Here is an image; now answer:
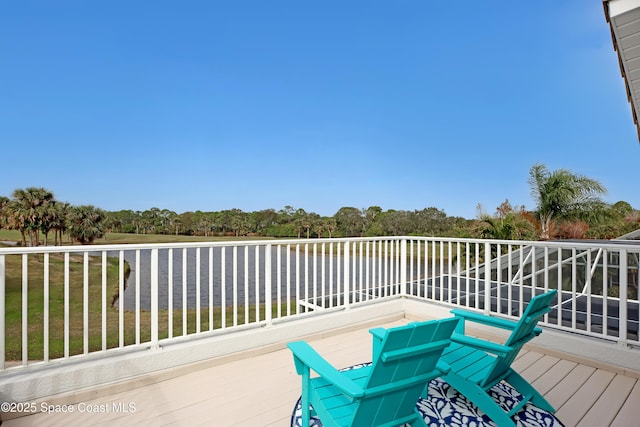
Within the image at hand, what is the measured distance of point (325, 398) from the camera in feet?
6.11

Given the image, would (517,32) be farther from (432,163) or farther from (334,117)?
(334,117)

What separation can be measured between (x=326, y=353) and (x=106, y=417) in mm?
1954

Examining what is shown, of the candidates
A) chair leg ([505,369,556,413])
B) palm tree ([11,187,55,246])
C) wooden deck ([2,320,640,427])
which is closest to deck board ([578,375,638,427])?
wooden deck ([2,320,640,427])

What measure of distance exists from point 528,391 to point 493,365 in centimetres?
55

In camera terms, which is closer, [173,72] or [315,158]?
[173,72]

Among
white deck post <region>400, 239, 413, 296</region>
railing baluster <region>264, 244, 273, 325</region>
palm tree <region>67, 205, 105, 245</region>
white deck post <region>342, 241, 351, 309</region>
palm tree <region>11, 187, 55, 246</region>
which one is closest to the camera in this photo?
railing baluster <region>264, 244, 273, 325</region>

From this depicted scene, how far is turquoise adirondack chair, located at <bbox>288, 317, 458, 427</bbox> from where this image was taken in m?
1.60

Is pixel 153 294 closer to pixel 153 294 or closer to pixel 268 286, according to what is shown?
pixel 153 294

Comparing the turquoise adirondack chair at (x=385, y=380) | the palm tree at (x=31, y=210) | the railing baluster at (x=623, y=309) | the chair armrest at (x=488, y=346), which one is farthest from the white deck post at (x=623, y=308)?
the palm tree at (x=31, y=210)

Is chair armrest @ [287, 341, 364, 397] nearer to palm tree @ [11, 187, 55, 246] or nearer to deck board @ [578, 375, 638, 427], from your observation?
deck board @ [578, 375, 638, 427]

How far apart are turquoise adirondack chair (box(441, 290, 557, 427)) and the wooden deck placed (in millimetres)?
387

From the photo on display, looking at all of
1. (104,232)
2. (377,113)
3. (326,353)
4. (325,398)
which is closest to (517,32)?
(377,113)

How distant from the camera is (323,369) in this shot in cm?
172

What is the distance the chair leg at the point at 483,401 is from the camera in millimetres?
2074
